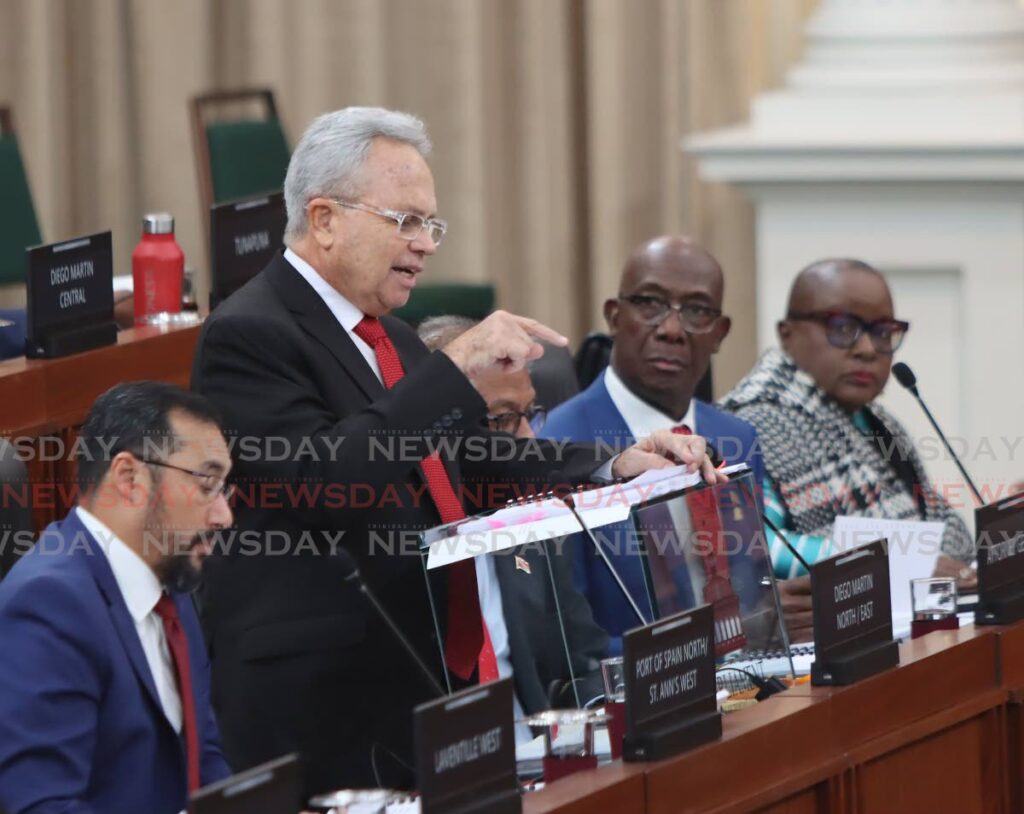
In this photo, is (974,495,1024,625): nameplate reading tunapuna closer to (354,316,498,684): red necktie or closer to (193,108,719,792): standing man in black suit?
(193,108,719,792): standing man in black suit

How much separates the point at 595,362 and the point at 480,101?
5.63 feet

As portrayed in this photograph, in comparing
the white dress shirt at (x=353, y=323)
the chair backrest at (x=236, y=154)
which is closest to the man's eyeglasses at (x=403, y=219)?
the white dress shirt at (x=353, y=323)

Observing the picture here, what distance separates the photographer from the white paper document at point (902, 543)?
3248 mm

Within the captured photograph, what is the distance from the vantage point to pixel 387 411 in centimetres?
225

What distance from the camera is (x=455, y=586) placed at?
2340mm

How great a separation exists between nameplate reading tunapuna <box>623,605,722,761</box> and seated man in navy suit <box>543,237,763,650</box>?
101 cm

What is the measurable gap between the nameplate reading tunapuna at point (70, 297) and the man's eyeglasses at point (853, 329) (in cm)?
135

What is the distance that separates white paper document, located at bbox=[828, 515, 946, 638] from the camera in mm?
3248

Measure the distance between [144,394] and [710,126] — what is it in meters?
3.66

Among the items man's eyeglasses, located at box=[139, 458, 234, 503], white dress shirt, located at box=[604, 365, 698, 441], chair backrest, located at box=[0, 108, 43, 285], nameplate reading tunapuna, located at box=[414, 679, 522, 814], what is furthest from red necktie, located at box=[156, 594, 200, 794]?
chair backrest, located at box=[0, 108, 43, 285]

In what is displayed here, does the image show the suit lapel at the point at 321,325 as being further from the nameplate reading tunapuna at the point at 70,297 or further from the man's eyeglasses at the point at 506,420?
the nameplate reading tunapuna at the point at 70,297

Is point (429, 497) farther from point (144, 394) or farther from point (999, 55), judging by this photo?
point (999, 55)

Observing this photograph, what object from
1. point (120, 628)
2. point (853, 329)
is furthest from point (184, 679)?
point (853, 329)

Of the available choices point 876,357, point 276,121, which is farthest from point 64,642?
point 276,121
